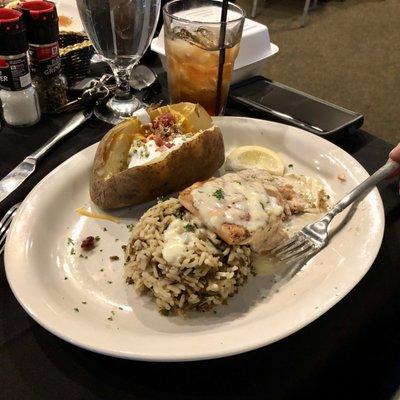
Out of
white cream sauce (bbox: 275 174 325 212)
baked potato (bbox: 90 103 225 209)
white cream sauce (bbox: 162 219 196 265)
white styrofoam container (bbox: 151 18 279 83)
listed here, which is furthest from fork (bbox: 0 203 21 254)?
white styrofoam container (bbox: 151 18 279 83)

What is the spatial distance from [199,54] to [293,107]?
286mm

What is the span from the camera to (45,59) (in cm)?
120

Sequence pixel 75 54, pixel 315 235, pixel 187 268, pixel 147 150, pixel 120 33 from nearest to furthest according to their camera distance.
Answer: pixel 187 268, pixel 315 235, pixel 147 150, pixel 120 33, pixel 75 54

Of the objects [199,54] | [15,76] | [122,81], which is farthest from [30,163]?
[199,54]

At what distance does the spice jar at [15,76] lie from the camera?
107cm

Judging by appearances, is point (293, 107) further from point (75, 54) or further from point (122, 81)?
point (75, 54)

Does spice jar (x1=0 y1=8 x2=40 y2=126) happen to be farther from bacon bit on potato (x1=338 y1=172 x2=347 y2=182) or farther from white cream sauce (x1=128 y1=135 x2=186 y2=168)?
bacon bit on potato (x1=338 y1=172 x2=347 y2=182)

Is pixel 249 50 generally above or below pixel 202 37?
below

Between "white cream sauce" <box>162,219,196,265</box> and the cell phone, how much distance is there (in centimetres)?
53

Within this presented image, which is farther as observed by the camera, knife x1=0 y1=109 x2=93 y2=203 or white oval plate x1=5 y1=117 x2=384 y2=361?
knife x1=0 y1=109 x2=93 y2=203

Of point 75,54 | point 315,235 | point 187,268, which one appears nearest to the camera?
point 187,268

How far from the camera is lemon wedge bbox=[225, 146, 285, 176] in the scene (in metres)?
1.09

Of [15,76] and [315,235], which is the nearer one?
[315,235]

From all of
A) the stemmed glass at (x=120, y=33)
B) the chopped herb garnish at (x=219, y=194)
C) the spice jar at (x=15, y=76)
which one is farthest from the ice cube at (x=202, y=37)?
the chopped herb garnish at (x=219, y=194)
